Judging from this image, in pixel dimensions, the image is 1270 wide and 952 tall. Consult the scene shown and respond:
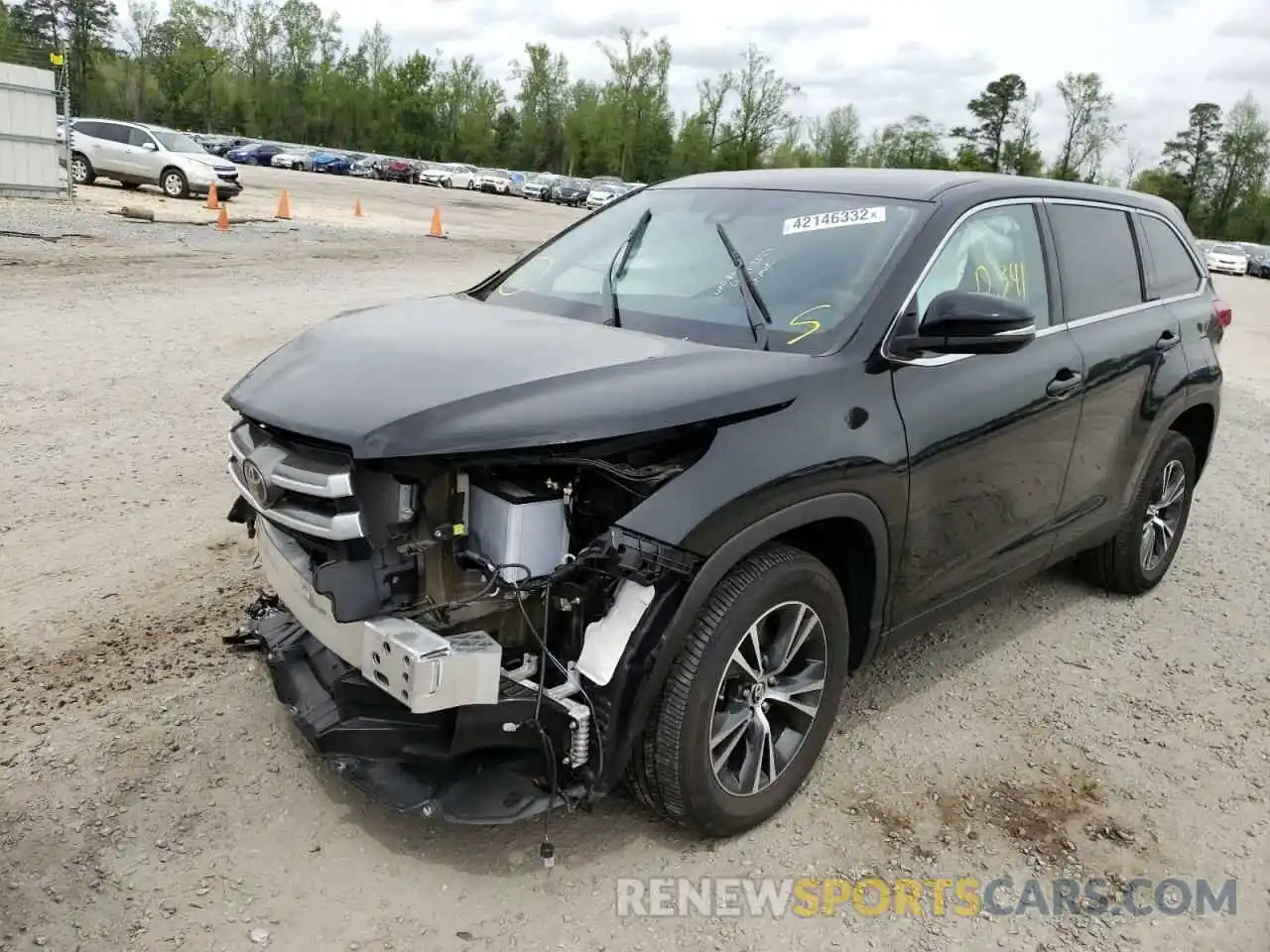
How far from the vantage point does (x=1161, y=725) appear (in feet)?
13.1

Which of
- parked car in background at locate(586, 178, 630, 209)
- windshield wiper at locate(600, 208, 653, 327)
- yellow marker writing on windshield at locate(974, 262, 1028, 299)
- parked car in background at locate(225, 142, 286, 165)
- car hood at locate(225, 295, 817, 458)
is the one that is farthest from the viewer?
parked car in background at locate(225, 142, 286, 165)

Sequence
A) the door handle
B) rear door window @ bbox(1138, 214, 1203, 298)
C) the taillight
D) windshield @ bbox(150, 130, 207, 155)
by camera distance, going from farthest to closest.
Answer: windshield @ bbox(150, 130, 207, 155) < the taillight < rear door window @ bbox(1138, 214, 1203, 298) < the door handle

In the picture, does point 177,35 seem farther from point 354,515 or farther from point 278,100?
point 354,515

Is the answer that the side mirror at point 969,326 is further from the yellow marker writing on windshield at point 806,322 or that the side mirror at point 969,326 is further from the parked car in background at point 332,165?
the parked car in background at point 332,165

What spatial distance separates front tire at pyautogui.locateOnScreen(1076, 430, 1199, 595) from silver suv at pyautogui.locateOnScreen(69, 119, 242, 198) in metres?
23.7

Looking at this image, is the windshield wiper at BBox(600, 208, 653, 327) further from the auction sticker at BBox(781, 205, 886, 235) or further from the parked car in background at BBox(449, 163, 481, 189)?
the parked car in background at BBox(449, 163, 481, 189)

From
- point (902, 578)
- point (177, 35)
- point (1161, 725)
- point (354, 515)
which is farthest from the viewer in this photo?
point (177, 35)

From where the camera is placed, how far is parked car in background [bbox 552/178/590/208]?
52281 mm

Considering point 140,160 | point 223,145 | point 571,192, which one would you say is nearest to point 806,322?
point 140,160

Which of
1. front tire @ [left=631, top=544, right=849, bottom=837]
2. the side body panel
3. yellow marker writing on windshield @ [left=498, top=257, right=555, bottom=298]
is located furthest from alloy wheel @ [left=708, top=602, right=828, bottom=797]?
yellow marker writing on windshield @ [left=498, top=257, right=555, bottom=298]

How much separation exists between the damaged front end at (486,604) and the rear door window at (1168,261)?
3106mm

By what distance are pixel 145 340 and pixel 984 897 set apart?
8283 mm

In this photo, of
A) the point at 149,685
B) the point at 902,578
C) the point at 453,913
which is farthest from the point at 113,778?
the point at 902,578
